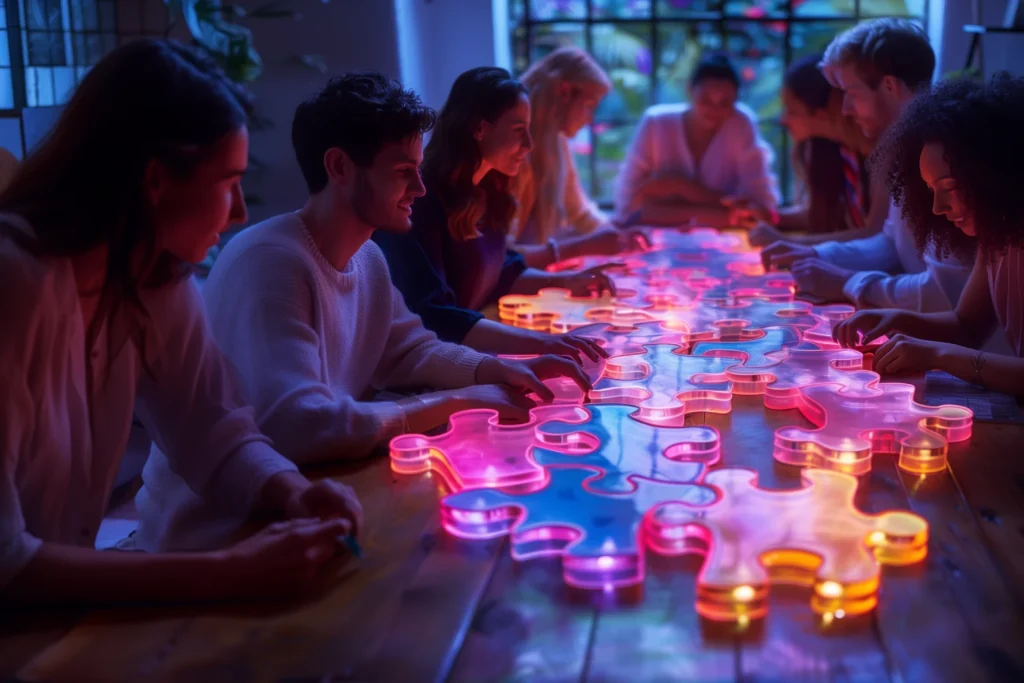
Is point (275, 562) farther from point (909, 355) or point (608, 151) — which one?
point (608, 151)

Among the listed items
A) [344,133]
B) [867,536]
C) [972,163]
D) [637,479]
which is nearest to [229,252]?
[344,133]

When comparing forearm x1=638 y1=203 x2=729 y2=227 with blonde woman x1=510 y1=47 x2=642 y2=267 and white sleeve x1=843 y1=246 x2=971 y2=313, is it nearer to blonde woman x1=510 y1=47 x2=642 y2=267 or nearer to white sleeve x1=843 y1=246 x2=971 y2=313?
blonde woman x1=510 y1=47 x2=642 y2=267

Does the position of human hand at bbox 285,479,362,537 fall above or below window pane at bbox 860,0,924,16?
below

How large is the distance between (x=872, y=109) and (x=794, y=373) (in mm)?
1571

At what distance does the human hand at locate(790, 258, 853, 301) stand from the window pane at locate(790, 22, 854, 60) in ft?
9.96

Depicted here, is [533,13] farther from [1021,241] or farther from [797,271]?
[1021,241]

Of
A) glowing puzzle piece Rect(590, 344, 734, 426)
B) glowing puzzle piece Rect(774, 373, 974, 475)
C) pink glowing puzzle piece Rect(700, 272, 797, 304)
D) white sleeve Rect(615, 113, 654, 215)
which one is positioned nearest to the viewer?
glowing puzzle piece Rect(774, 373, 974, 475)

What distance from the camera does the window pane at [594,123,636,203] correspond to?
6.05m

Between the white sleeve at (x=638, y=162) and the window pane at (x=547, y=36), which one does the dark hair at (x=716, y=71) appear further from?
the window pane at (x=547, y=36)

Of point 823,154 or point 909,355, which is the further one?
point 823,154

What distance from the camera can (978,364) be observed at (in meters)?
2.03

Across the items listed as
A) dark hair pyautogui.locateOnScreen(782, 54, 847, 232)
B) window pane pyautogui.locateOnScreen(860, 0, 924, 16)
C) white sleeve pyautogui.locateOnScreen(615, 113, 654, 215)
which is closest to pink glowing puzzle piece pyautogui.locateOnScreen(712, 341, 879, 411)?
dark hair pyautogui.locateOnScreen(782, 54, 847, 232)

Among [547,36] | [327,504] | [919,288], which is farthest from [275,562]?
[547,36]

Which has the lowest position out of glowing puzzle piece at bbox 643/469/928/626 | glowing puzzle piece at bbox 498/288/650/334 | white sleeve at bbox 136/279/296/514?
glowing puzzle piece at bbox 498/288/650/334
